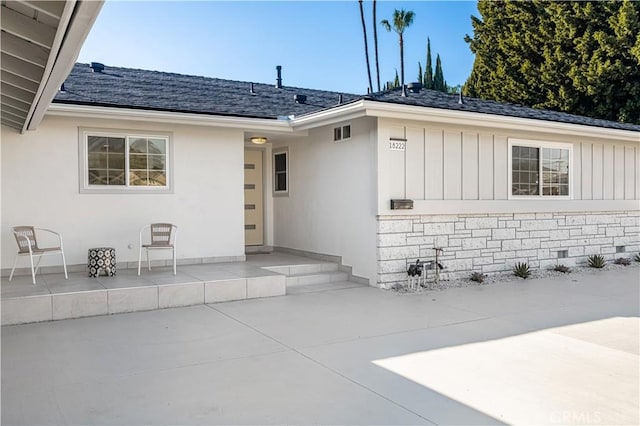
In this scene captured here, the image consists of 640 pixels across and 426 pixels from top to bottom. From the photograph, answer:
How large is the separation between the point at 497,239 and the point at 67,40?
8.08 meters

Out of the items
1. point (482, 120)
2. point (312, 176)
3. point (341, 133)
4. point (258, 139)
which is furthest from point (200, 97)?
point (482, 120)

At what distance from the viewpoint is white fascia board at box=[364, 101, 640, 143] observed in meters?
7.88

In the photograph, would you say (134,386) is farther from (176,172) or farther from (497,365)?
(176,172)

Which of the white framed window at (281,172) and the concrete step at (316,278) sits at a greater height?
the white framed window at (281,172)

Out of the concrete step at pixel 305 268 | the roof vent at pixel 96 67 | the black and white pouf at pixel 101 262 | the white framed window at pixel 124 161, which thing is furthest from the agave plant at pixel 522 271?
the roof vent at pixel 96 67

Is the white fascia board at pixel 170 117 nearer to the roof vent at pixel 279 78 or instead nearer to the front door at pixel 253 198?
the front door at pixel 253 198

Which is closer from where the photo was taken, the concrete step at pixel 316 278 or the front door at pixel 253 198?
the concrete step at pixel 316 278

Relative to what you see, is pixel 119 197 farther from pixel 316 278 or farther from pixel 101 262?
pixel 316 278

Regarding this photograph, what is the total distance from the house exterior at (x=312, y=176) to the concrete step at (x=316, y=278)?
276 millimetres

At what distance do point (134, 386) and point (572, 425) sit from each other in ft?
10.5

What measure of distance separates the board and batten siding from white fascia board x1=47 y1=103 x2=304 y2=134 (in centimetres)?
226

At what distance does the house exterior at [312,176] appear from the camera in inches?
321

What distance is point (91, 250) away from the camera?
7.69 metres

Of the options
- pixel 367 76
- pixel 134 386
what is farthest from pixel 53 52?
pixel 367 76
